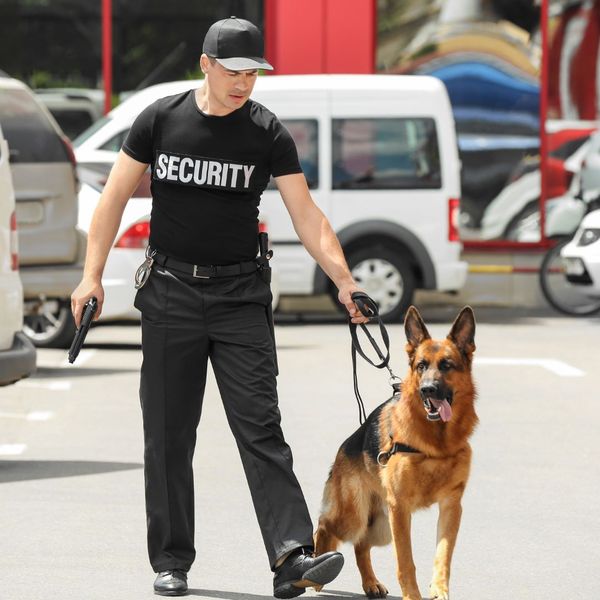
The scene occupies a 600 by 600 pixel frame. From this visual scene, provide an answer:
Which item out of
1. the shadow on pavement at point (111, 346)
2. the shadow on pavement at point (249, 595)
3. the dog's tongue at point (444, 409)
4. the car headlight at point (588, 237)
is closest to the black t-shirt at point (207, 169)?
the dog's tongue at point (444, 409)

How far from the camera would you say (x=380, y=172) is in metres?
17.7

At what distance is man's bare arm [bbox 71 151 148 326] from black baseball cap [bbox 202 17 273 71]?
0.48 m

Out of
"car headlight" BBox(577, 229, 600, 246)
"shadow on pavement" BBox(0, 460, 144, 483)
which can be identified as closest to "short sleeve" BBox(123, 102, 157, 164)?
"shadow on pavement" BBox(0, 460, 144, 483)

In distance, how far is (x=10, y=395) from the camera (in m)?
11.9

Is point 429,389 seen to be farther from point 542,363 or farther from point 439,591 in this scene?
point 542,363

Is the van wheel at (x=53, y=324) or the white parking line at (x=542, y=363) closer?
the white parking line at (x=542, y=363)

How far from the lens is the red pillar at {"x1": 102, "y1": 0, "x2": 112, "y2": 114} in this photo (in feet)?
69.3

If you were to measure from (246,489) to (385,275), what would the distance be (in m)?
9.75

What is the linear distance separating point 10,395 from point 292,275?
585 centimetres

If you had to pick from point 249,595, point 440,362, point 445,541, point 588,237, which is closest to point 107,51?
point 588,237

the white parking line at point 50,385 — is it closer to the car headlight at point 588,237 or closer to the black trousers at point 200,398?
the black trousers at point 200,398

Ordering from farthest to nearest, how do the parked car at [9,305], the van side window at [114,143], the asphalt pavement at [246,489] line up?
the van side window at [114,143]
the parked car at [9,305]
the asphalt pavement at [246,489]

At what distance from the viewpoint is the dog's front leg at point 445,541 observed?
5473 millimetres

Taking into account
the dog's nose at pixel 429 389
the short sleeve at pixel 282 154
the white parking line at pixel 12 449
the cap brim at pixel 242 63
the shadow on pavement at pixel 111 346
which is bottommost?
the shadow on pavement at pixel 111 346
